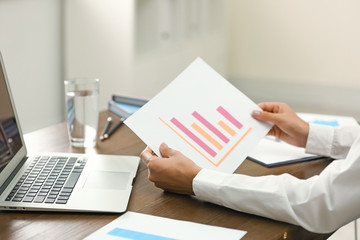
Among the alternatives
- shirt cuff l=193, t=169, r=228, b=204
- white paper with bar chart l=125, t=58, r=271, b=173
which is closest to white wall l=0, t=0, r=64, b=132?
white paper with bar chart l=125, t=58, r=271, b=173

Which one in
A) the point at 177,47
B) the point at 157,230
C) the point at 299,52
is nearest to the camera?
the point at 157,230

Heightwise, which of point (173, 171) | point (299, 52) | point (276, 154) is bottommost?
point (299, 52)

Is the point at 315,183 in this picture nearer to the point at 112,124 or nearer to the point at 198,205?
the point at 198,205

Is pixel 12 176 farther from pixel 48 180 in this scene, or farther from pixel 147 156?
pixel 147 156

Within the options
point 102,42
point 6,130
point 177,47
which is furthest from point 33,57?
point 6,130

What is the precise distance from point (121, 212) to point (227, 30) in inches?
151

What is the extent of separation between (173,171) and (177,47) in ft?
9.62

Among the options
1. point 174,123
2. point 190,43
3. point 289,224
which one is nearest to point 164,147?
point 174,123

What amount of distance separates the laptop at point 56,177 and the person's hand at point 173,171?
71 mm

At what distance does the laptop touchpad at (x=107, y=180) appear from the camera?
117 cm

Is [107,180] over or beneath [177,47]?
over

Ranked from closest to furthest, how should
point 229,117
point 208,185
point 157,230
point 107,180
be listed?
point 157,230 < point 208,185 < point 107,180 < point 229,117

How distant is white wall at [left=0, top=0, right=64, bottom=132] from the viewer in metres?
2.88

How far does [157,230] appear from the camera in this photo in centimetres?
99
